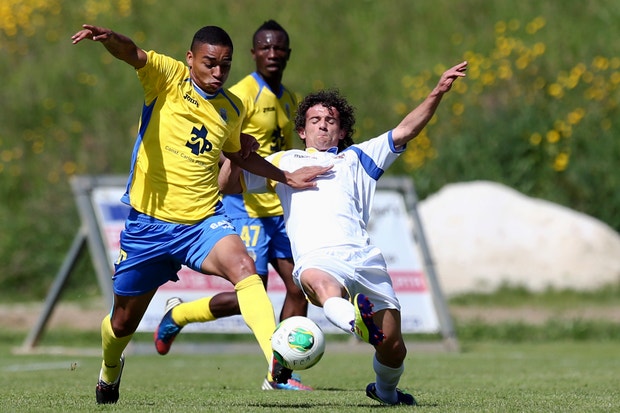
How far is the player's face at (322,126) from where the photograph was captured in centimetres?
704

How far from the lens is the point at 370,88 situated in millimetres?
22266

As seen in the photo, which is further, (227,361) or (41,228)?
(41,228)

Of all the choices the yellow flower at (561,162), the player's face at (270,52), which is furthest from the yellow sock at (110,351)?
the yellow flower at (561,162)

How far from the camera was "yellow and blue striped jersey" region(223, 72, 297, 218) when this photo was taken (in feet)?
29.7

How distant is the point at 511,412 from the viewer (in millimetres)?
6035

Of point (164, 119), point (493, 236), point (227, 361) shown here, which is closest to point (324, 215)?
point (164, 119)

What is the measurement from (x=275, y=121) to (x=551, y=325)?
7.67 meters

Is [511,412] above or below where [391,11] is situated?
below

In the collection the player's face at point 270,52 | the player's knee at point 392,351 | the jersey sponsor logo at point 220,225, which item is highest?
the player's face at point 270,52

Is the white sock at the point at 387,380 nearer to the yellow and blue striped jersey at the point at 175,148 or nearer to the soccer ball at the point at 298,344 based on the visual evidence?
the soccer ball at the point at 298,344

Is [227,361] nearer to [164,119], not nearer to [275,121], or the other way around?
[275,121]

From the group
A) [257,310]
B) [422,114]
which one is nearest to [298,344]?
[257,310]

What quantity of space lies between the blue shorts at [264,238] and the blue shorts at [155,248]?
218 cm

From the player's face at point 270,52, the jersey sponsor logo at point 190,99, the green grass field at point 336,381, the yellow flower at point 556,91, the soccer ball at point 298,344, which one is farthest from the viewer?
the yellow flower at point 556,91
